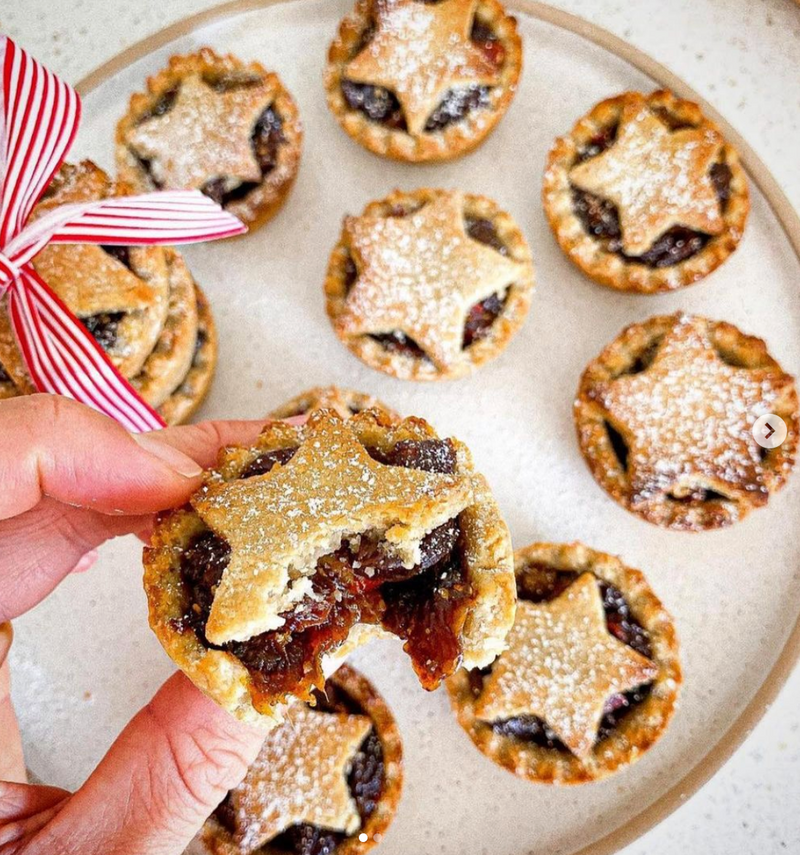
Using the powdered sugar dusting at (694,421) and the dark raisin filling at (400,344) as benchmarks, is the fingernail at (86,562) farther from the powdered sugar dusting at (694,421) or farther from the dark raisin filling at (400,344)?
the powdered sugar dusting at (694,421)

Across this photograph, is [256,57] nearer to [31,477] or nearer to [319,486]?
[31,477]

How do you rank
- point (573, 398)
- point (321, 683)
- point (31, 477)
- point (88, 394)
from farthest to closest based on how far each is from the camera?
1. point (573, 398)
2. point (88, 394)
3. point (31, 477)
4. point (321, 683)

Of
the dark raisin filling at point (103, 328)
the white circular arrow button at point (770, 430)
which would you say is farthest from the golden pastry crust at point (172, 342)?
the white circular arrow button at point (770, 430)

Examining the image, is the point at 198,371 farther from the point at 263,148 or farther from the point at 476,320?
the point at 476,320

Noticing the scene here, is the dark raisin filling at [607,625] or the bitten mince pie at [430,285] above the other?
the bitten mince pie at [430,285]

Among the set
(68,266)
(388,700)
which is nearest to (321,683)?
(388,700)

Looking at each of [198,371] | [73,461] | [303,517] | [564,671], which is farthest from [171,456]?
[564,671]
